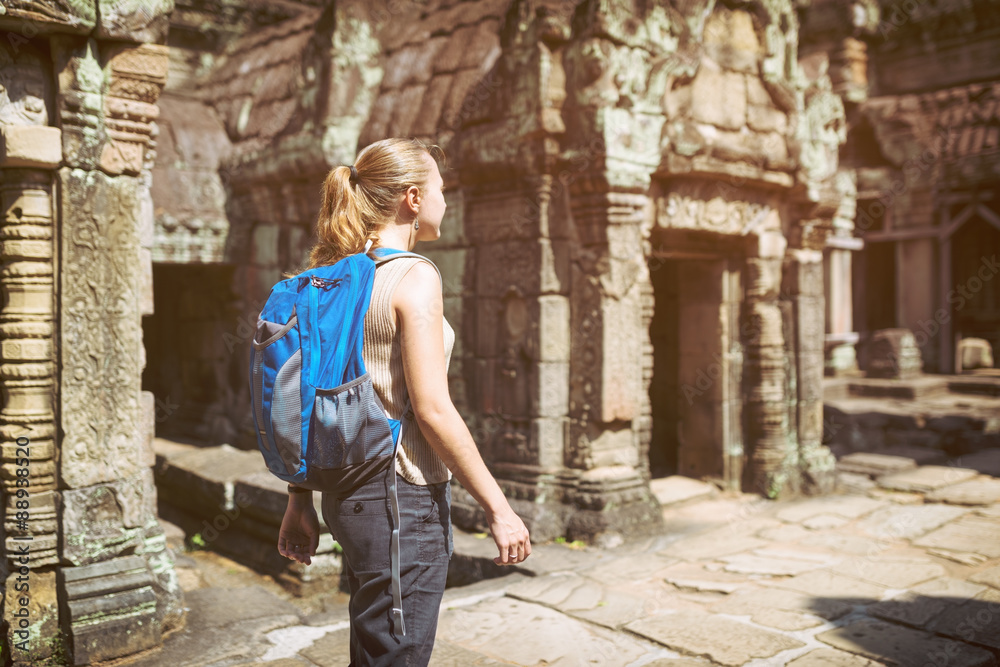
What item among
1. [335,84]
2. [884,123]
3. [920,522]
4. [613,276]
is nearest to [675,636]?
[613,276]

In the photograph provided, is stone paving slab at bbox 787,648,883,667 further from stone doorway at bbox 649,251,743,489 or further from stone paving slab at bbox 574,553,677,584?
stone doorway at bbox 649,251,743,489

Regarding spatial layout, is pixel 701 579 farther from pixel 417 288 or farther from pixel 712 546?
pixel 417 288

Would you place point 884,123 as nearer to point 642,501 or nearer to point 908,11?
point 908,11

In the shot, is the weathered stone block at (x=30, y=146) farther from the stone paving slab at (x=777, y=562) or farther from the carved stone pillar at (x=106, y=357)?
the stone paving slab at (x=777, y=562)

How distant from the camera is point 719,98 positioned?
6.57m

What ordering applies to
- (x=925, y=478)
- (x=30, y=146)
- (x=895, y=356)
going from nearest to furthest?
(x=30, y=146) < (x=925, y=478) < (x=895, y=356)

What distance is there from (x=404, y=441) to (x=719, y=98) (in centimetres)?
545

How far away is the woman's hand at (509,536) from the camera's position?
6.24 ft

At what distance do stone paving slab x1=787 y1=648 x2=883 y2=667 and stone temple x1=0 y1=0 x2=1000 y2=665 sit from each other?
2091 millimetres

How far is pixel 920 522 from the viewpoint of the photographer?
6.24 metres

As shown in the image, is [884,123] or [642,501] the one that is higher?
[884,123]

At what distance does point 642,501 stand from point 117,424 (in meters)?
3.64

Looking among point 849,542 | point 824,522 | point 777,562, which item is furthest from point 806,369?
point 777,562

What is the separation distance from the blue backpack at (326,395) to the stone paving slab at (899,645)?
9.05ft
